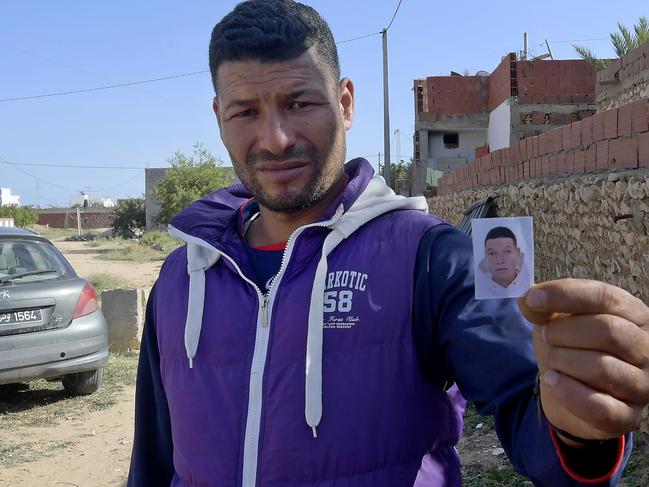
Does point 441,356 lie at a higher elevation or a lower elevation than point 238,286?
lower

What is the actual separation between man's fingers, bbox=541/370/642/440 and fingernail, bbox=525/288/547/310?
0.11 meters

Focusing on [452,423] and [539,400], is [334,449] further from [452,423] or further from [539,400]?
[539,400]

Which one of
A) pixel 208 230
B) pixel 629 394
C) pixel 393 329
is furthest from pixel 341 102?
pixel 629 394

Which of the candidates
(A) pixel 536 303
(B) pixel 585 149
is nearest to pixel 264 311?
(A) pixel 536 303

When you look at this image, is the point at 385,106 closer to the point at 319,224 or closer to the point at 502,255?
the point at 319,224

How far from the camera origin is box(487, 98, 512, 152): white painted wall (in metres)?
16.1

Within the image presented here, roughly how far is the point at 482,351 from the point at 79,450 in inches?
182

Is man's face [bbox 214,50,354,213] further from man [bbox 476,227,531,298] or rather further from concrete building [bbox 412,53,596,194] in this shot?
concrete building [bbox 412,53,596,194]

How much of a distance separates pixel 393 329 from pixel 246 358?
323mm

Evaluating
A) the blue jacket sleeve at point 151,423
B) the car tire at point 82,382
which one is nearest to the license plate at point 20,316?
the car tire at point 82,382

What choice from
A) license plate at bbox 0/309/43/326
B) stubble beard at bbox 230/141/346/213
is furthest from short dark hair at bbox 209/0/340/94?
license plate at bbox 0/309/43/326

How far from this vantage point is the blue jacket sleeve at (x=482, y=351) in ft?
3.54

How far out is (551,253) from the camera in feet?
18.6

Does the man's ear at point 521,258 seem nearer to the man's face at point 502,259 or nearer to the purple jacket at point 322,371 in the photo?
the man's face at point 502,259
